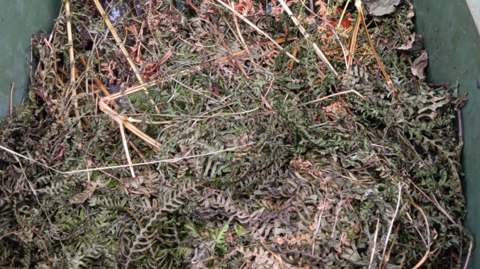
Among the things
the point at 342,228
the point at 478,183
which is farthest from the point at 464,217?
the point at 342,228

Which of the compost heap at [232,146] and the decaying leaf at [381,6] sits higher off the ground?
the decaying leaf at [381,6]

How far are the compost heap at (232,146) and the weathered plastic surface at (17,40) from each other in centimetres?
7

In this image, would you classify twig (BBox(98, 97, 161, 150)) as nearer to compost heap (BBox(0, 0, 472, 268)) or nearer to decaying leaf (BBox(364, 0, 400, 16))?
compost heap (BBox(0, 0, 472, 268))

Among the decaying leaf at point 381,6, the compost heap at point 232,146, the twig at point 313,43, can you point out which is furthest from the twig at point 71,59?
the decaying leaf at point 381,6

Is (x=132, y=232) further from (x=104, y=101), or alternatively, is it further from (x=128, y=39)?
(x=128, y=39)

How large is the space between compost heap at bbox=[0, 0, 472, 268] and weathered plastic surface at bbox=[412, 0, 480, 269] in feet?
0.19

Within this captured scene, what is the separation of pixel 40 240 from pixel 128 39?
1275 mm

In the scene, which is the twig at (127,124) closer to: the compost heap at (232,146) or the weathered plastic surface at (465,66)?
the compost heap at (232,146)

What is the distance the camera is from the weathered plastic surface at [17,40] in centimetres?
173

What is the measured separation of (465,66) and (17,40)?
95.4 inches

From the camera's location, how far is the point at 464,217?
61.2 inches

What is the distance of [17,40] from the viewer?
1812mm

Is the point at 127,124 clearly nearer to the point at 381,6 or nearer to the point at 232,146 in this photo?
the point at 232,146

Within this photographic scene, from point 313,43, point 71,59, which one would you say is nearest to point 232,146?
point 313,43
